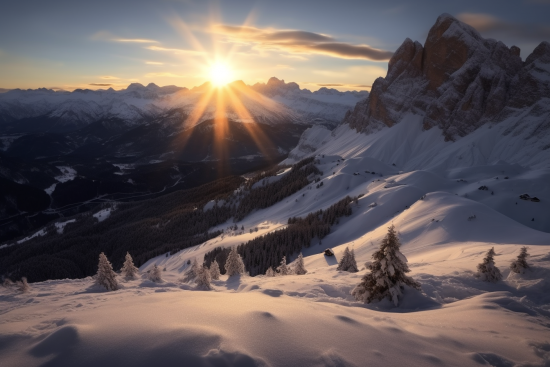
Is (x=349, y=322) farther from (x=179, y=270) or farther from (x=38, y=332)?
(x=179, y=270)

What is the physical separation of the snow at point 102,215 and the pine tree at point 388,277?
179 metres

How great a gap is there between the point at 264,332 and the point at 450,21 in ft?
834

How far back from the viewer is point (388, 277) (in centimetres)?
1708

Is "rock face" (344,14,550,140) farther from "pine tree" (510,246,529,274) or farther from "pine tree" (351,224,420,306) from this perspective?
"pine tree" (351,224,420,306)

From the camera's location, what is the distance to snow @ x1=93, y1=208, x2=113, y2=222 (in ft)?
542

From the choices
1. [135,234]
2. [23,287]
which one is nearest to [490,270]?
[23,287]

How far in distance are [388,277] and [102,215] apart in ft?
619

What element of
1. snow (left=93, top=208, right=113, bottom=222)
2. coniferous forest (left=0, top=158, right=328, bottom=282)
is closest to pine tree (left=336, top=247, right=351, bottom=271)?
coniferous forest (left=0, top=158, right=328, bottom=282)

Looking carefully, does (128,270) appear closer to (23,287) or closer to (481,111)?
(23,287)

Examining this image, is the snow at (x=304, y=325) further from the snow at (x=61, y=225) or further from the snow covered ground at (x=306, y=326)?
the snow at (x=61, y=225)

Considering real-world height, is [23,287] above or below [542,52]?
below

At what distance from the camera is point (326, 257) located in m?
52.2

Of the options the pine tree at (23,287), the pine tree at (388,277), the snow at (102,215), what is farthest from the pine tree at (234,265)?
the snow at (102,215)

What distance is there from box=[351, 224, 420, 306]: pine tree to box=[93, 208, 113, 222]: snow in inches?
7035
